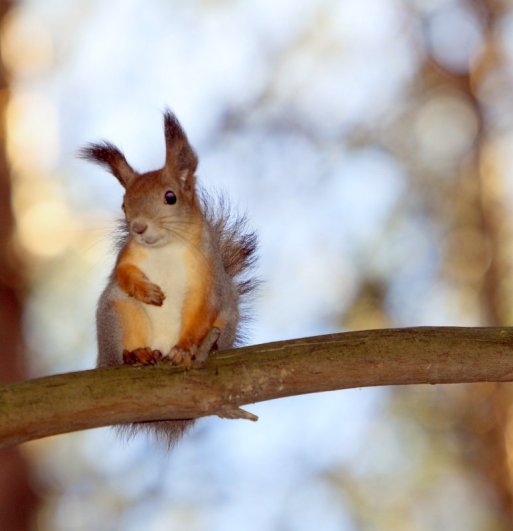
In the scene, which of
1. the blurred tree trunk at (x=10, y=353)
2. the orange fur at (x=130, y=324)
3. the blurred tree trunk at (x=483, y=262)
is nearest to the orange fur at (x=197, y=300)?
the orange fur at (x=130, y=324)

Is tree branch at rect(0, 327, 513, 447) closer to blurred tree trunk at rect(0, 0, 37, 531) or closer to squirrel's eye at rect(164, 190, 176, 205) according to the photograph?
squirrel's eye at rect(164, 190, 176, 205)

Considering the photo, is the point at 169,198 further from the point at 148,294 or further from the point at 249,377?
the point at 249,377

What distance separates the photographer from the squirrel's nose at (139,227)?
2.13 metres

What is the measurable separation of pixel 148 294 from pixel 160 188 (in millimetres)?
235

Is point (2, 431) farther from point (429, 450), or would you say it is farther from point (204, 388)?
point (429, 450)

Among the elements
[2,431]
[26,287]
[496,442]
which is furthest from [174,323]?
[496,442]

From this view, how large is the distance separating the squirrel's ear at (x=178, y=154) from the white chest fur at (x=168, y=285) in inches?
6.6

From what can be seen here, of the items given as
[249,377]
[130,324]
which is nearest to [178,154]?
[130,324]

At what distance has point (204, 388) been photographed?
194cm

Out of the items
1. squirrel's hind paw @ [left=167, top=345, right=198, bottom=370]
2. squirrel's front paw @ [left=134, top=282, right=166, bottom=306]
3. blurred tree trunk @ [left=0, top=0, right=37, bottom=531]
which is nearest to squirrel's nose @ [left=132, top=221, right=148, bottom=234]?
squirrel's front paw @ [left=134, top=282, right=166, bottom=306]

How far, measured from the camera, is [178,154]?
2.30 m

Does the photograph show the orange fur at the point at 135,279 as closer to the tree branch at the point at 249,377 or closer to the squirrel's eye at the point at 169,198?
the squirrel's eye at the point at 169,198

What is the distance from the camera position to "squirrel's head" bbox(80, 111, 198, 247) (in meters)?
2.17

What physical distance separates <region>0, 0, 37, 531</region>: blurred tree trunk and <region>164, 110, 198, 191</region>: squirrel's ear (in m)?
1.82
